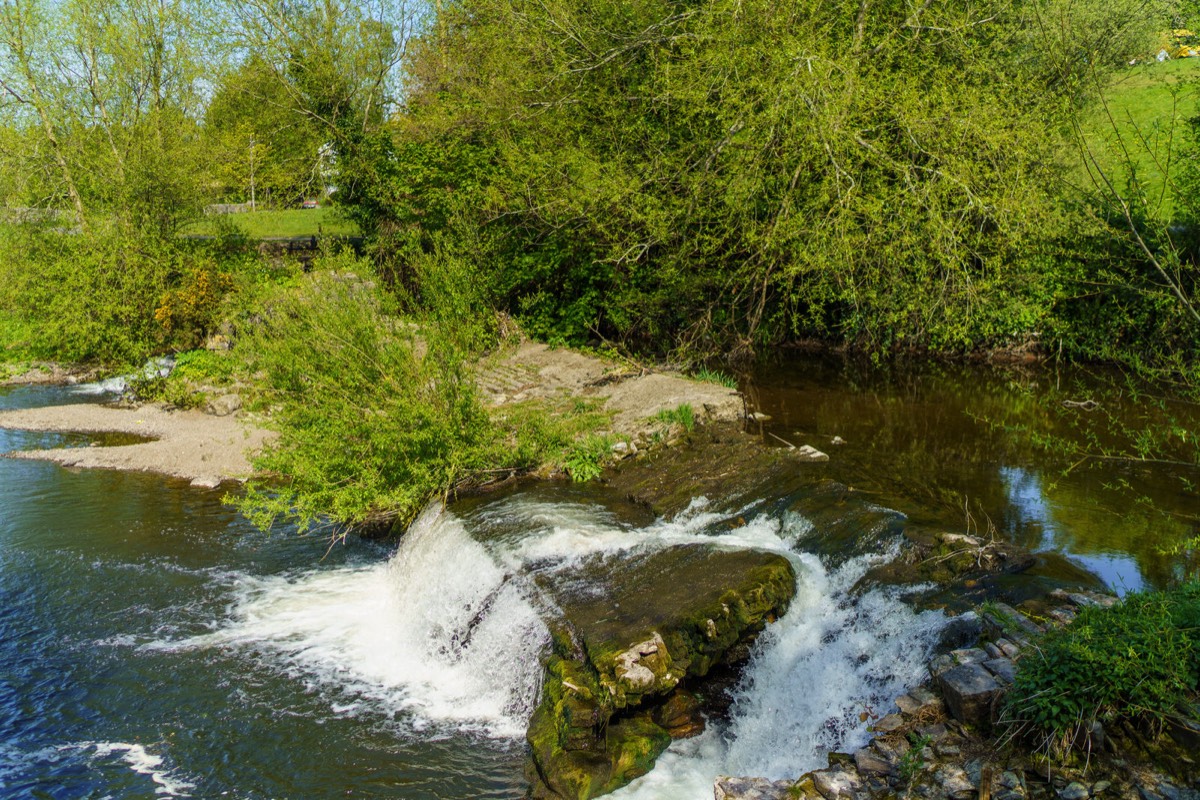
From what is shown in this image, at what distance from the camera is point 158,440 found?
16.4 metres

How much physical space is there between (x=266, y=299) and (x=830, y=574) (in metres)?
8.16

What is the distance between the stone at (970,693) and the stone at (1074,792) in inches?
26.1

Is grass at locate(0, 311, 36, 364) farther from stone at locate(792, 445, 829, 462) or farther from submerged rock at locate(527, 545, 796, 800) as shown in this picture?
submerged rock at locate(527, 545, 796, 800)

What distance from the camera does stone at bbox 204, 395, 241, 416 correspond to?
1800cm

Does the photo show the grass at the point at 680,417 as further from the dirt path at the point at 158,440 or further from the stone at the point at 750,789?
the stone at the point at 750,789

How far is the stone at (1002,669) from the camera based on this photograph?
5.88m

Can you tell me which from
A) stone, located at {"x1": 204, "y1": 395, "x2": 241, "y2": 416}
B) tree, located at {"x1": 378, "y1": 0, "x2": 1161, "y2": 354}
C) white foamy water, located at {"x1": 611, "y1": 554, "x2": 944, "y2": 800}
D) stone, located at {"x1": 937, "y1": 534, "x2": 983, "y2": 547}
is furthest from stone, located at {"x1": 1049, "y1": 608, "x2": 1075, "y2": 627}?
stone, located at {"x1": 204, "y1": 395, "x2": 241, "y2": 416}

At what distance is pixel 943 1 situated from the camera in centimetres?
1436

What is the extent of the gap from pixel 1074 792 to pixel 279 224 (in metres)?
30.6

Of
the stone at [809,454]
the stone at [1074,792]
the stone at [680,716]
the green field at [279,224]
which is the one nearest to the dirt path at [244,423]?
the stone at [809,454]

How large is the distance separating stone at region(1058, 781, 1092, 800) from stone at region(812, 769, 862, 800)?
1.11 metres

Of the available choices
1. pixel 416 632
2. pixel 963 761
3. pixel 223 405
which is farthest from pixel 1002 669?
pixel 223 405

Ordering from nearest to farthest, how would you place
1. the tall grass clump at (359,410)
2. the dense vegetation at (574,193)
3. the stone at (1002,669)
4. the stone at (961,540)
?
the stone at (1002,669), the stone at (961,540), the tall grass clump at (359,410), the dense vegetation at (574,193)

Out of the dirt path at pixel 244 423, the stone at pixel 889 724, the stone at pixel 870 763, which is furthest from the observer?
the dirt path at pixel 244 423
